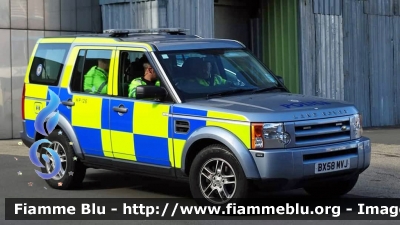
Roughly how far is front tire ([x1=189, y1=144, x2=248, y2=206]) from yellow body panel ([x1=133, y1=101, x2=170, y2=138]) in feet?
2.04

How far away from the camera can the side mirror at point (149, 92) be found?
877 cm

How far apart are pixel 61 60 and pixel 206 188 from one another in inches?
122

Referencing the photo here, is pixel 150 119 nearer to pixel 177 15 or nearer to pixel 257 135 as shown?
pixel 257 135

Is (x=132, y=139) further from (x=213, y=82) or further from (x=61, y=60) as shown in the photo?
(x=61, y=60)

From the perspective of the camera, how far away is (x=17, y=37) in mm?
17906

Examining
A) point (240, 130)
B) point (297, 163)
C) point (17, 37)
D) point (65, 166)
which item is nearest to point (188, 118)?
point (240, 130)

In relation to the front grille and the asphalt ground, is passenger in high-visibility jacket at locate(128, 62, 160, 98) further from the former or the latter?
the front grille

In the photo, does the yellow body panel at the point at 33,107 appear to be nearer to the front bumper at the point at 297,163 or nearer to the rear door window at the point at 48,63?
the rear door window at the point at 48,63

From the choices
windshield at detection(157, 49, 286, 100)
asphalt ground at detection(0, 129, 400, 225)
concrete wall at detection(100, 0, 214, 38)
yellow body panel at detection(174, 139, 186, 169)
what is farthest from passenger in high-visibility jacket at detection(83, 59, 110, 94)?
concrete wall at detection(100, 0, 214, 38)

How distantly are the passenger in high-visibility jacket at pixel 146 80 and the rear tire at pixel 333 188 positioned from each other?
215 cm

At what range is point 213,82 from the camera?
918 centimetres

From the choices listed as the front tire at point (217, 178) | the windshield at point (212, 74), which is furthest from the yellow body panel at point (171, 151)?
the windshield at point (212, 74)

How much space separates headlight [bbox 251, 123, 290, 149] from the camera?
314 inches

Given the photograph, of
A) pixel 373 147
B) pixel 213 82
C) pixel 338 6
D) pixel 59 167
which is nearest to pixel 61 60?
pixel 59 167
